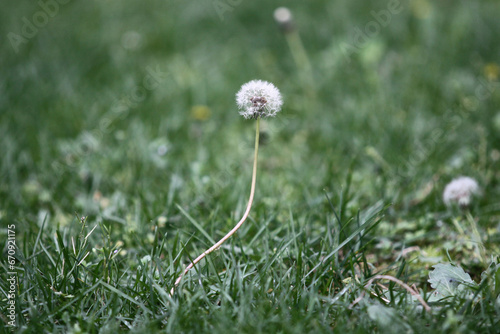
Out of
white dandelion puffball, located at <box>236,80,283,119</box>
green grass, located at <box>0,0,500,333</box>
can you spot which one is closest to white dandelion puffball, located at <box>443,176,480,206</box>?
green grass, located at <box>0,0,500,333</box>

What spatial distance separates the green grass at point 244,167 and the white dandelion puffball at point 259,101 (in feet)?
1.78

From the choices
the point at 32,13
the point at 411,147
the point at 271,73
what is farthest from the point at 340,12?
the point at 32,13

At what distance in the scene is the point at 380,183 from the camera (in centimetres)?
233

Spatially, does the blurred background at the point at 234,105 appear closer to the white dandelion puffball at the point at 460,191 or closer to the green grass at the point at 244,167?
the green grass at the point at 244,167

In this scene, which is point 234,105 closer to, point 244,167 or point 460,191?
point 244,167

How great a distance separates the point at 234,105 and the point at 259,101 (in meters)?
1.79

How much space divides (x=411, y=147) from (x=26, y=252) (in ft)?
7.03

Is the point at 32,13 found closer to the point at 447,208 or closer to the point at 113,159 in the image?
the point at 113,159

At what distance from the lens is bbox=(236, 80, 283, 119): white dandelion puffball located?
58.1 inches

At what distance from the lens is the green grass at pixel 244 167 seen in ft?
4.94

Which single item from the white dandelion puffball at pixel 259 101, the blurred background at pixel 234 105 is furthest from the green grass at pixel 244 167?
the white dandelion puffball at pixel 259 101

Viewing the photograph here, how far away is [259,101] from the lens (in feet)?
4.85

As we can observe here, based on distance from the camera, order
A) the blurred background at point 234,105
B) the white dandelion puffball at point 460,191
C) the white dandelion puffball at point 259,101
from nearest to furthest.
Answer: the white dandelion puffball at point 259,101 < the white dandelion puffball at point 460,191 < the blurred background at point 234,105

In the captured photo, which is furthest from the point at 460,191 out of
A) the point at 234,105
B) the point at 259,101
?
the point at 234,105
